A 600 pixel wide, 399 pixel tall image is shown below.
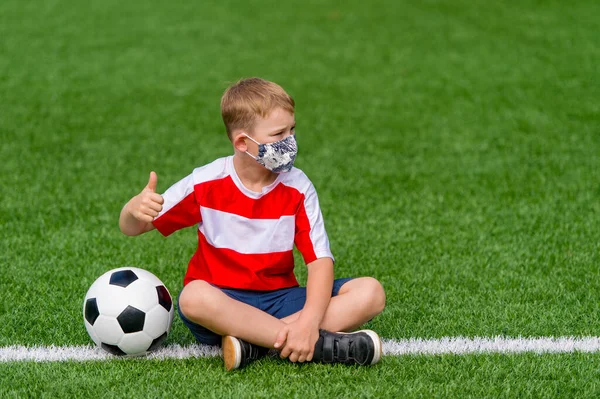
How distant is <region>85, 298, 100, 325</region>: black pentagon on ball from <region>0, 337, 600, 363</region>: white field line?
162 millimetres

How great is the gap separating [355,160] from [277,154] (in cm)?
360

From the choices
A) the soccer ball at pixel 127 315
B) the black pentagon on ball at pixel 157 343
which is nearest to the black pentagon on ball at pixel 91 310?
the soccer ball at pixel 127 315

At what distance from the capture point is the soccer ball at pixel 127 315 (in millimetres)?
3840

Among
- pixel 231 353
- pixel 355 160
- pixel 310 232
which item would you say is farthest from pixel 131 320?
pixel 355 160

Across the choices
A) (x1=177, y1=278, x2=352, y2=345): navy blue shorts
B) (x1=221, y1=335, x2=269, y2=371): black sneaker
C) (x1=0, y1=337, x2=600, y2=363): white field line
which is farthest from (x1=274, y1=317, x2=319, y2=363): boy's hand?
(x1=0, y1=337, x2=600, y2=363): white field line

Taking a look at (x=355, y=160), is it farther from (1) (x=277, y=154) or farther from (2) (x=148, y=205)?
(2) (x=148, y=205)

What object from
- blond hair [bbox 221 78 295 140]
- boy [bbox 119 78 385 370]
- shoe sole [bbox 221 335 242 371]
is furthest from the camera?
blond hair [bbox 221 78 295 140]

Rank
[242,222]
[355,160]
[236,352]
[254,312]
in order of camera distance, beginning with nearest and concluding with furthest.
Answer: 1. [236,352]
2. [254,312]
3. [242,222]
4. [355,160]

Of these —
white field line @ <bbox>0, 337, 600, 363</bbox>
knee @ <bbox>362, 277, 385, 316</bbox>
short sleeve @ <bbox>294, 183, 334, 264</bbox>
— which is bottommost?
white field line @ <bbox>0, 337, 600, 363</bbox>

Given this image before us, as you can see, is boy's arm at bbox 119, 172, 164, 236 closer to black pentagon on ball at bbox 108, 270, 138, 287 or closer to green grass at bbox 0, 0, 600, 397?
black pentagon on ball at bbox 108, 270, 138, 287

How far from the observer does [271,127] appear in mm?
3914

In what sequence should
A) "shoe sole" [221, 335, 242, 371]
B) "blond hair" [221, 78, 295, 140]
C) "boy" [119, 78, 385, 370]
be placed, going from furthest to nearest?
"blond hair" [221, 78, 295, 140] → "boy" [119, 78, 385, 370] → "shoe sole" [221, 335, 242, 371]

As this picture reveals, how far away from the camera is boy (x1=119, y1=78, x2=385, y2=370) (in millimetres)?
3797

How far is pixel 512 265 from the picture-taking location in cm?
516
